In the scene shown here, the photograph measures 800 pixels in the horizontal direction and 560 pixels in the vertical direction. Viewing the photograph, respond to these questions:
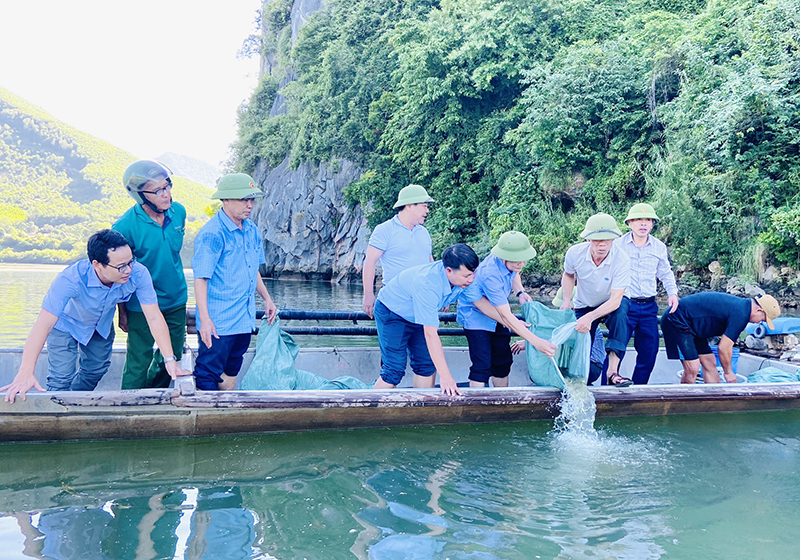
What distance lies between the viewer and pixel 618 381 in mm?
5289

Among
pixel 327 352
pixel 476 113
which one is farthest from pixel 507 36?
pixel 327 352

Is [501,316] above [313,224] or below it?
below

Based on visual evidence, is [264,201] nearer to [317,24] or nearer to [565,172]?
[317,24]

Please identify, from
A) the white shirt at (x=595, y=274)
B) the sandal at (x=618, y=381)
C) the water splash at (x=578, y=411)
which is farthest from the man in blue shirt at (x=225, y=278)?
the sandal at (x=618, y=381)

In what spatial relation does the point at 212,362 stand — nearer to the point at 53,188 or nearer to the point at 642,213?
the point at 642,213

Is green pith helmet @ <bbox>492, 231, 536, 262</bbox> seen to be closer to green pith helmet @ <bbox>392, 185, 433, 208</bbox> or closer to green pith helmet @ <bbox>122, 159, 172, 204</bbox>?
green pith helmet @ <bbox>392, 185, 433, 208</bbox>

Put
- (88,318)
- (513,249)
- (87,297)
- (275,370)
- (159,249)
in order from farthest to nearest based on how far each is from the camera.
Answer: (275,370) < (513,249) < (159,249) < (88,318) < (87,297)

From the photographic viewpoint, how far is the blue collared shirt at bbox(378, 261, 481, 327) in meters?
4.16

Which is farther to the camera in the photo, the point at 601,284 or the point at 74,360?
the point at 601,284

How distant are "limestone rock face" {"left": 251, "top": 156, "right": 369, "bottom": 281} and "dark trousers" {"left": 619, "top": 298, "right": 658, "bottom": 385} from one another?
2090 cm

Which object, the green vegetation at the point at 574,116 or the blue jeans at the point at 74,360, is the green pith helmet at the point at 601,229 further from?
the green vegetation at the point at 574,116

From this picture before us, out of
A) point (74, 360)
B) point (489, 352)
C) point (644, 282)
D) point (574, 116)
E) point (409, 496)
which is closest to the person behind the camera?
point (409, 496)

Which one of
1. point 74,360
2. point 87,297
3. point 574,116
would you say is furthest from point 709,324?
point 574,116

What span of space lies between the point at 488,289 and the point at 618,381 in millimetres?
1599
